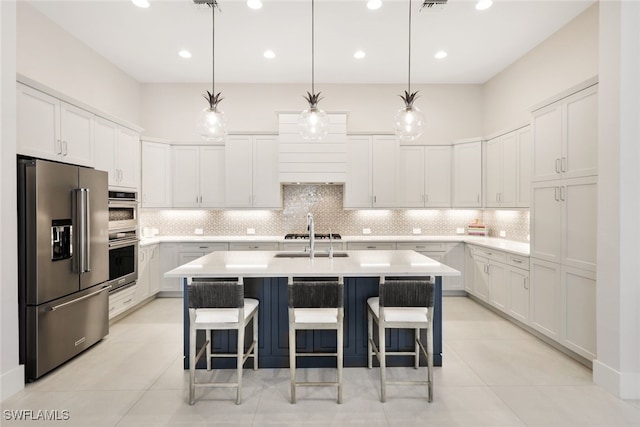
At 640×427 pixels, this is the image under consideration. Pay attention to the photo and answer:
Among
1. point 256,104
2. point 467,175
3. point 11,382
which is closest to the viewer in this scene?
point 11,382

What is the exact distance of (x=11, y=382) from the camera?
249 centimetres

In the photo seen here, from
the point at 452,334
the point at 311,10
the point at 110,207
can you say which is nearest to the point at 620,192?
the point at 452,334

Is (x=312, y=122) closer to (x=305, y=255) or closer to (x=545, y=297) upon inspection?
(x=305, y=255)

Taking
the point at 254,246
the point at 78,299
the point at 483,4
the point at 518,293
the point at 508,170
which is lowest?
the point at 518,293

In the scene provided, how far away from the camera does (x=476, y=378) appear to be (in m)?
2.76

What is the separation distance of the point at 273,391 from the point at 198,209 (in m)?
3.66

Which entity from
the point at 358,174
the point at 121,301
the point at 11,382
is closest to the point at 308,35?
the point at 358,174

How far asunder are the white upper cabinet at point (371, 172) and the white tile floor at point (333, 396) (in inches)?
103

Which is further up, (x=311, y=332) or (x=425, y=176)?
(x=425, y=176)

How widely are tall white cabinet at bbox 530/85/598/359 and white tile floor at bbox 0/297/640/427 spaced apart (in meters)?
0.38

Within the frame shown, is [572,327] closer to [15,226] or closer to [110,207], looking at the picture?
[15,226]

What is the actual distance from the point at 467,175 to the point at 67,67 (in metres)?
5.73

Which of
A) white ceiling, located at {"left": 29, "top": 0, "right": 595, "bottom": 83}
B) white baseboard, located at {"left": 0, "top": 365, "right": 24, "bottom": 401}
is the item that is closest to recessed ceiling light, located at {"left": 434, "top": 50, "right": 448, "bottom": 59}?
white ceiling, located at {"left": 29, "top": 0, "right": 595, "bottom": 83}

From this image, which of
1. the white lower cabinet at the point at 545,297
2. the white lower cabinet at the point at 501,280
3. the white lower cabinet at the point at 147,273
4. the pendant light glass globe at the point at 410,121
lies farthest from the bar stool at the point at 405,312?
the white lower cabinet at the point at 147,273
